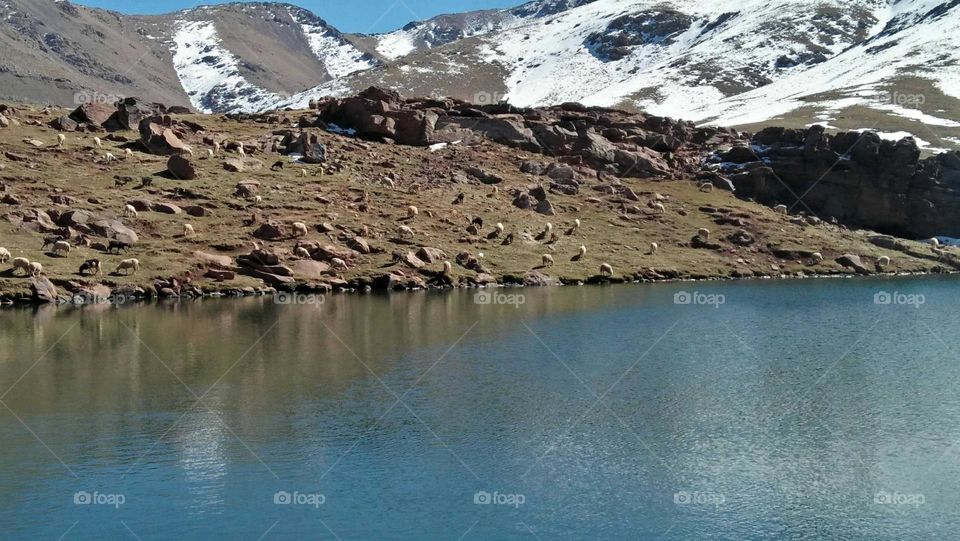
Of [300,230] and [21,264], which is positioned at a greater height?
[300,230]

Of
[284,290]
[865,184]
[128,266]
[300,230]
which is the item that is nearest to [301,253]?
[300,230]

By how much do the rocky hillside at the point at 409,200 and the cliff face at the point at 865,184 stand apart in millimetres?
423

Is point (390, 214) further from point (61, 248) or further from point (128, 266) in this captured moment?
point (61, 248)

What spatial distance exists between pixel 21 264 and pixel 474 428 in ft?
185

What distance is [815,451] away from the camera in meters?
35.0

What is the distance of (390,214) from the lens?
107 metres

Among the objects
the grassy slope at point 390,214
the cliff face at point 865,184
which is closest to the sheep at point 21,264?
the grassy slope at point 390,214

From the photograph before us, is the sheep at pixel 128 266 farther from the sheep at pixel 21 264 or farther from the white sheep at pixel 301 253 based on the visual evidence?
the white sheep at pixel 301 253

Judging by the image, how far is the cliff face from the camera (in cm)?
13662

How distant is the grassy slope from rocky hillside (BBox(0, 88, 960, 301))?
1.12 feet

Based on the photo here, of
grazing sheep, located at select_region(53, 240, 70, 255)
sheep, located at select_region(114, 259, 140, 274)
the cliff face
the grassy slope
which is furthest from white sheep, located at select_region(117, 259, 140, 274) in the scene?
the cliff face

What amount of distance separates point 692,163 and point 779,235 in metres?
30.5

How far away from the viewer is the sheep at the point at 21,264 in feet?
253

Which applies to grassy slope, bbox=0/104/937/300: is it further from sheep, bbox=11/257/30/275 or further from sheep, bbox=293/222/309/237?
sheep, bbox=293/222/309/237
